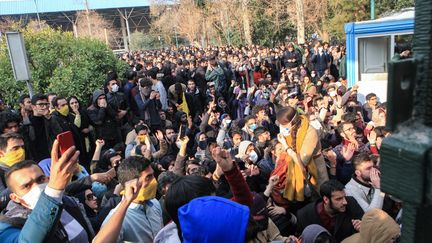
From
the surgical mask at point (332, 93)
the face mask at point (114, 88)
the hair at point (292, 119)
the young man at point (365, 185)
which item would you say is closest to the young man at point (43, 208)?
the hair at point (292, 119)

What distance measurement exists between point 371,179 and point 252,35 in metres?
24.5

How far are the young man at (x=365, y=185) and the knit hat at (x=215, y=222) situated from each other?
2.18m

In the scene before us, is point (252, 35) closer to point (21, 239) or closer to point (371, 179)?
point (371, 179)

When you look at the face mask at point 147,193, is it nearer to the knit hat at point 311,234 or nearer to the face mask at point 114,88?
the knit hat at point 311,234

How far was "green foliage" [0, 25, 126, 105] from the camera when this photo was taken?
7.55 m

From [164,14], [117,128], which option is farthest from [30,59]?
[164,14]

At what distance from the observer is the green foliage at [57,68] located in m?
7.55

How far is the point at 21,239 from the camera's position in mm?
1753

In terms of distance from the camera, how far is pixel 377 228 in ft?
8.41

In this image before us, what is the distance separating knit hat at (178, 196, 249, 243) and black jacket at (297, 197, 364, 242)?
1.89 meters

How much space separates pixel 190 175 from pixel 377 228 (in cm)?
128

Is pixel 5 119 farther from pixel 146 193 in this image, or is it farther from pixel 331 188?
pixel 331 188

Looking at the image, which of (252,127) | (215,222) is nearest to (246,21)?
(252,127)

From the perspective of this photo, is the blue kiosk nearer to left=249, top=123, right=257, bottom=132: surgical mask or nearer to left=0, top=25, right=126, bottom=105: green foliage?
left=249, top=123, right=257, bottom=132: surgical mask
